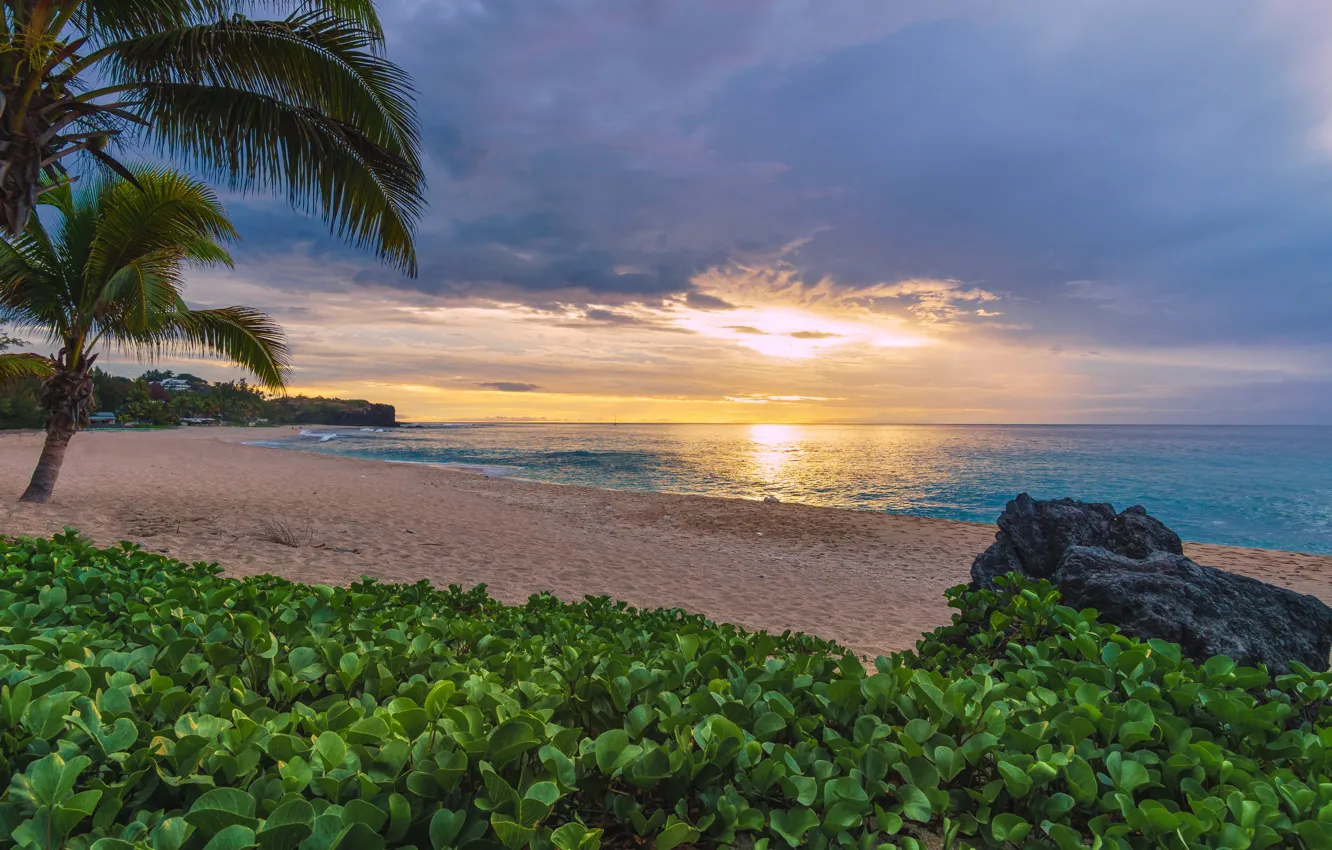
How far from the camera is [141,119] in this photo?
21.1 feet

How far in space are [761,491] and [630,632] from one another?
27.1 m

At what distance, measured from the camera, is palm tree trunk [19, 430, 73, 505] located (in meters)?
10.5

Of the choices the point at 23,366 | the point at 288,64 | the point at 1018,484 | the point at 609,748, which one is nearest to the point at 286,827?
the point at 609,748

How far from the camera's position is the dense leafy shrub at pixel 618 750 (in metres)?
1.10

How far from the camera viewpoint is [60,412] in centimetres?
1023

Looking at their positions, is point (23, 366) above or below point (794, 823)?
above

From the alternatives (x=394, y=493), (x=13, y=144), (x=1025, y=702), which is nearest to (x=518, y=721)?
(x=1025, y=702)

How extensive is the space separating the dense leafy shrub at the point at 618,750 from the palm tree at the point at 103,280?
9.98 metres

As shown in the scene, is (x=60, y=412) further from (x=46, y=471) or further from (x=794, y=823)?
(x=794, y=823)

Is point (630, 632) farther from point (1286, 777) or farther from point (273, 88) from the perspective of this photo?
point (273, 88)

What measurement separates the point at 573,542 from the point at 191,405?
9540cm

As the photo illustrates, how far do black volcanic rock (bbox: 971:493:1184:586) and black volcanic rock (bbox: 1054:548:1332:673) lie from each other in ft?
4.99

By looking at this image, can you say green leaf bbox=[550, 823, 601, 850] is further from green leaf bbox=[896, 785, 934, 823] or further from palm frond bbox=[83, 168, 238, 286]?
palm frond bbox=[83, 168, 238, 286]

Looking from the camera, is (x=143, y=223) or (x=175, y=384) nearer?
(x=143, y=223)
